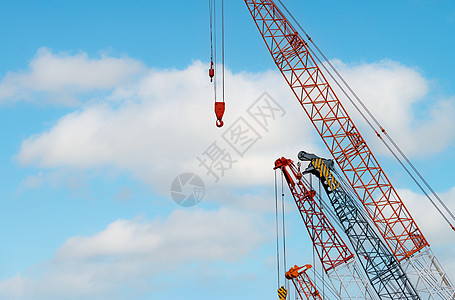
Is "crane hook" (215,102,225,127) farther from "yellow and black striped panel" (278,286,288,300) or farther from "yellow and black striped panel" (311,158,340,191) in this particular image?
"yellow and black striped panel" (278,286,288,300)

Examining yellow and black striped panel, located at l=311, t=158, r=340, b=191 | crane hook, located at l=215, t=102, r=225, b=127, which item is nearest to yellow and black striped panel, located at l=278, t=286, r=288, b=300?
yellow and black striped panel, located at l=311, t=158, r=340, b=191

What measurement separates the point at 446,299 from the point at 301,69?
114 ft

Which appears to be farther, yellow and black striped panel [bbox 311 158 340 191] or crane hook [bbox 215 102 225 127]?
yellow and black striped panel [bbox 311 158 340 191]

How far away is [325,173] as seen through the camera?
80938mm

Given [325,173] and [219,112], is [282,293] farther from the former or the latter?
[219,112]

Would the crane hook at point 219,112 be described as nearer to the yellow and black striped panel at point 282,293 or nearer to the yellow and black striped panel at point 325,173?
the yellow and black striped panel at point 325,173

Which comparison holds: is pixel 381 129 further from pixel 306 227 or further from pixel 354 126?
pixel 306 227

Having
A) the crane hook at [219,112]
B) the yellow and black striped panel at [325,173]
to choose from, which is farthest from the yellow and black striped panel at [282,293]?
the crane hook at [219,112]

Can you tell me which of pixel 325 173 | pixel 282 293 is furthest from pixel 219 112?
pixel 282 293

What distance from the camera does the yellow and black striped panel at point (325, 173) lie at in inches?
3174

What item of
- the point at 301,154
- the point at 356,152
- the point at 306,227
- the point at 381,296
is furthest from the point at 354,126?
the point at 381,296

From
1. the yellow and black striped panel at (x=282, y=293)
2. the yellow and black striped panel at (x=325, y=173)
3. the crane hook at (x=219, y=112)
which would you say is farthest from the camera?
the yellow and black striped panel at (x=282, y=293)

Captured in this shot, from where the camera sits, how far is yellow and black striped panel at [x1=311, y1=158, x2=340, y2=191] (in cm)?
8062

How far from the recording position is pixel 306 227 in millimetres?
85375
